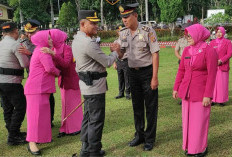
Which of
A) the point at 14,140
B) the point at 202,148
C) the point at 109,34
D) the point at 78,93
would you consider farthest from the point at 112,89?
the point at 109,34

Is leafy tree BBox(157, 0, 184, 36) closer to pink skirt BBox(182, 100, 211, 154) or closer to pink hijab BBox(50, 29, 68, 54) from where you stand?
pink hijab BBox(50, 29, 68, 54)

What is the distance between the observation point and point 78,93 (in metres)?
5.07

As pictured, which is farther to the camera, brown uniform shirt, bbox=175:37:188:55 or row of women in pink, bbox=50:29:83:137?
brown uniform shirt, bbox=175:37:188:55

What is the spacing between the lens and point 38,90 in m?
4.19

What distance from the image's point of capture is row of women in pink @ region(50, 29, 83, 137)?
4629 mm

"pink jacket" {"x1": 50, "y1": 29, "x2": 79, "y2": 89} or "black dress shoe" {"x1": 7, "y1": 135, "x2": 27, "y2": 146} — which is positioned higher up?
"pink jacket" {"x1": 50, "y1": 29, "x2": 79, "y2": 89}

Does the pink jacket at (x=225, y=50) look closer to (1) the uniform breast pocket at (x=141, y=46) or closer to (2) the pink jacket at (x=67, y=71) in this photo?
(1) the uniform breast pocket at (x=141, y=46)

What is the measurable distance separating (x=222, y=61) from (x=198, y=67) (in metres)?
2.95

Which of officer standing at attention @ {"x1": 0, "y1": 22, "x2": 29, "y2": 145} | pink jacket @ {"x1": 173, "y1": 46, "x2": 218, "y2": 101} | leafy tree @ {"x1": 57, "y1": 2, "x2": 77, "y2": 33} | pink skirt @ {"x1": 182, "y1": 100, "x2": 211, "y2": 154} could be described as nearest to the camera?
pink jacket @ {"x1": 173, "y1": 46, "x2": 218, "y2": 101}

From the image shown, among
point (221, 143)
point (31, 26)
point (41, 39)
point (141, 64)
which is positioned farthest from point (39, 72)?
point (221, 143)

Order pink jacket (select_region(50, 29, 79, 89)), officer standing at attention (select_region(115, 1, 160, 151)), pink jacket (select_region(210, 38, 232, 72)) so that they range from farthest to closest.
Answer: pink jacket (select_region(210, 38, 232, 72)) < pink jacket (select_region(50, 29, 79, 89)) < officer standing at attention (select_region(115, 1, 160, 151))

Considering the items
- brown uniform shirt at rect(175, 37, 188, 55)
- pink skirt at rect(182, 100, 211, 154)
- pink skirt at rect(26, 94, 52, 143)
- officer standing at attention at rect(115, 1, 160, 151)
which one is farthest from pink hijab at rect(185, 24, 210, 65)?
brown uniform shirt at rect(175, 37, 188, 55)

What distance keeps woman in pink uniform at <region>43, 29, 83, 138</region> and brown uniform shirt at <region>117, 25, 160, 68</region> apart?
1104 mm

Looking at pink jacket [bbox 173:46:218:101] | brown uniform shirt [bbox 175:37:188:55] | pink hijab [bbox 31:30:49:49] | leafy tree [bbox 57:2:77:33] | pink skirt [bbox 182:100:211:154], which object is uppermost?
leafy tree [bbox 57:2:77:33]
